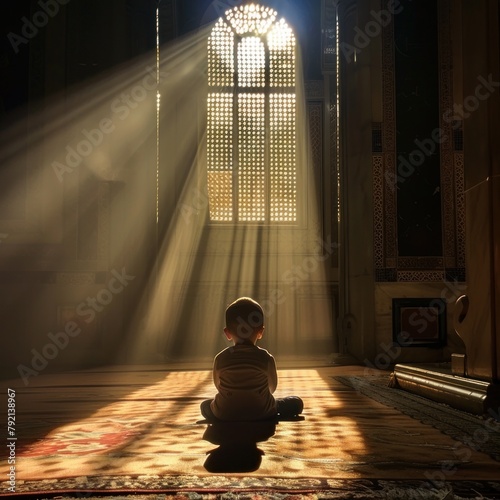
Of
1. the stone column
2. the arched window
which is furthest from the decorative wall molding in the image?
the stone column

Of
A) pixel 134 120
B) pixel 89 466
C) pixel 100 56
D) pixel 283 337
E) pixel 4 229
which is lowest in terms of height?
pixel 283 337

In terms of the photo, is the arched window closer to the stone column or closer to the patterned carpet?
the patterned carpet

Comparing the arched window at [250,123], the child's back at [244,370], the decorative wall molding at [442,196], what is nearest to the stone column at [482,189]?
the child's back at [244,370]

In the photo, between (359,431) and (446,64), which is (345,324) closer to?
(446,64)

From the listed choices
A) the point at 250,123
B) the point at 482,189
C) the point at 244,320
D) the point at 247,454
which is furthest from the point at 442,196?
the point at 247,454

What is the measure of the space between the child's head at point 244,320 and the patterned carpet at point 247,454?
1.08 feet

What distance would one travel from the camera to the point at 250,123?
10.9 metres

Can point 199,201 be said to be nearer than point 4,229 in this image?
No

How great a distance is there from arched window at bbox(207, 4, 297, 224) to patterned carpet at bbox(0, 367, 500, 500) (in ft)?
23.4

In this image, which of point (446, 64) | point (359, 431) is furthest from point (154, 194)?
point (359, 431)

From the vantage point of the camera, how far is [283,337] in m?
10.0

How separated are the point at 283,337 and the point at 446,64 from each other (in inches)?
175

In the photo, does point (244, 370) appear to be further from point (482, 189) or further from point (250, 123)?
point (250, 123)

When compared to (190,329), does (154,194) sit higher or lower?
higher
